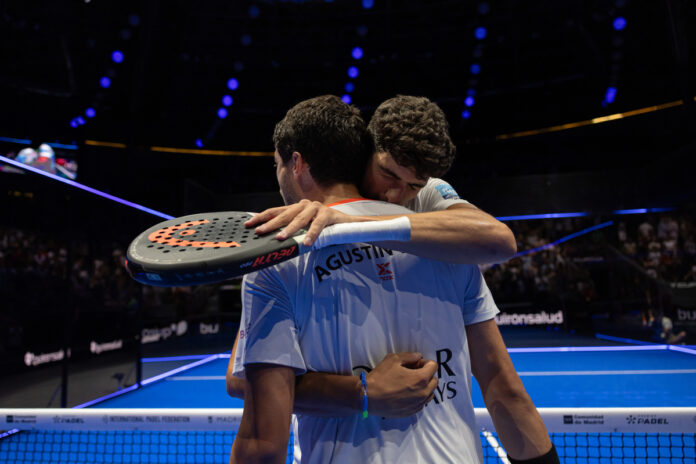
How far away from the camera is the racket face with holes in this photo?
89cm

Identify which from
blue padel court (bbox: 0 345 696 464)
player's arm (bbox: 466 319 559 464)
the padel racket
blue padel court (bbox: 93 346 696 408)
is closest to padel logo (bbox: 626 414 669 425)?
player's arm (bbox: 466 319 559 464)

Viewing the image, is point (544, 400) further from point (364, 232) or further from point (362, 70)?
point (362, 70)

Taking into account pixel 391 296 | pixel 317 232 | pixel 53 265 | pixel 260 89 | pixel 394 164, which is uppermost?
pixel 260 89

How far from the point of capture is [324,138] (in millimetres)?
1320

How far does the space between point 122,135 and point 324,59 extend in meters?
6.42

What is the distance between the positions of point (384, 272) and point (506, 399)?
1.84 feet

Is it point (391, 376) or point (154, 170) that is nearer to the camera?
point (391, 376)

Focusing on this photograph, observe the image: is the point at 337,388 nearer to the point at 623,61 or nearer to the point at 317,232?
the point at 317,232

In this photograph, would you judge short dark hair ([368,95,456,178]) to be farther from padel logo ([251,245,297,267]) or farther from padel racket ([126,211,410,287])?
padel logo ([251,245,297,267])

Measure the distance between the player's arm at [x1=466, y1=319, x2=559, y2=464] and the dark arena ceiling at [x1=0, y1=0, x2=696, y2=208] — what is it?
10.3 metres

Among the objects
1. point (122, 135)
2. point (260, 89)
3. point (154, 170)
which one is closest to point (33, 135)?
point (122, 135)

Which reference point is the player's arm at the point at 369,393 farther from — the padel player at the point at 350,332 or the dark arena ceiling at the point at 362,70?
the dark arena ceiling at the point at 362,70

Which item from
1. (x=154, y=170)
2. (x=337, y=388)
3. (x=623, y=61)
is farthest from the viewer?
(x=154, y=170)

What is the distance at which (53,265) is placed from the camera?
4812 mm
